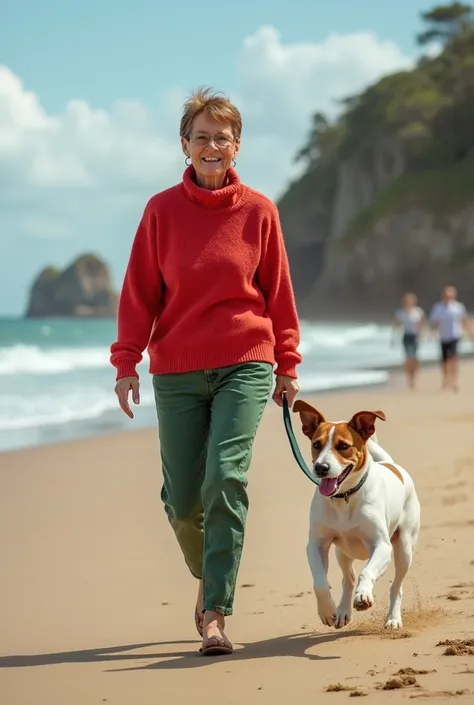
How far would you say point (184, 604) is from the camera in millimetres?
5281

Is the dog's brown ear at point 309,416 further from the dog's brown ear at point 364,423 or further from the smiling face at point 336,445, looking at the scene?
the dog's brown ear at point 364,423

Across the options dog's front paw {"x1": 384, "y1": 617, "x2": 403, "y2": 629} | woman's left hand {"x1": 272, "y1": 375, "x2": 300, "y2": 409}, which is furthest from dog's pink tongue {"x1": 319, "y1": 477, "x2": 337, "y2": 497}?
dog's front paw {"x1": 384, "y1": 617, "x2": 403, "y2": 629}

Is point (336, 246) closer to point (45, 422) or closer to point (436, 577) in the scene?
point (45, 422)

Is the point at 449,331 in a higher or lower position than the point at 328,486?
higher

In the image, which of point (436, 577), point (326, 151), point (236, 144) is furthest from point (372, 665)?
point (326, 151)

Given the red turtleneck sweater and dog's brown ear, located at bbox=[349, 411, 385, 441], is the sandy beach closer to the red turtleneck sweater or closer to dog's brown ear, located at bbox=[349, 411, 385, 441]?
dog's brown ear, located at bbox=[349, 411, 385, 441]

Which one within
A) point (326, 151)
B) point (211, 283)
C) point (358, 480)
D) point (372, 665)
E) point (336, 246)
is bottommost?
point (372, 665)

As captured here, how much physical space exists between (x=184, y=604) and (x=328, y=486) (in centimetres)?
141

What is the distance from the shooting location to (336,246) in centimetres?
7175

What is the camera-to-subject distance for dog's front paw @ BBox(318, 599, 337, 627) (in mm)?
4289

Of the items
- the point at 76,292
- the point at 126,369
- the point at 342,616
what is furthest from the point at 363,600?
the point at 76,292

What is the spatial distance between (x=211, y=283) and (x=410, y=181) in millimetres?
64059

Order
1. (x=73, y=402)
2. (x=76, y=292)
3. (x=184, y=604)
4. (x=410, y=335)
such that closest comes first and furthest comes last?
(x=184, y=604) → (x=73, y=402) → (x=410, y=335) → (x=76, y=292)

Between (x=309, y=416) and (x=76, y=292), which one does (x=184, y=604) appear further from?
(x=76, y=292)
